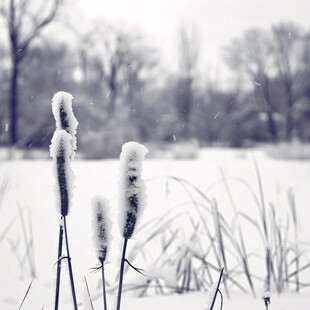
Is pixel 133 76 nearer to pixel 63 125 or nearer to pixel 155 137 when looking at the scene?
pixel 155 137

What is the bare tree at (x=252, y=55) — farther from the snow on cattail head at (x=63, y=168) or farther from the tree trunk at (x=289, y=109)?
the snow on cattail head at (x=63, y=168)

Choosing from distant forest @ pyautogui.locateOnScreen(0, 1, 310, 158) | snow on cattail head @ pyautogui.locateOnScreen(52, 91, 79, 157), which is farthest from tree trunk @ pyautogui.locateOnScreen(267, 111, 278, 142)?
snow on cattail head @ pyautogui.locateOnScreen(52, 91, 79, 157)

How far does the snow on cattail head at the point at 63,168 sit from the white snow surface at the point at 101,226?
3cm

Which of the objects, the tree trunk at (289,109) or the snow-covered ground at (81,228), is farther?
the tree trunk at (289,109)

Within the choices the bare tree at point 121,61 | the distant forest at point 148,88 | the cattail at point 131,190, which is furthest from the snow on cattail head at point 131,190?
the bare tree at point 121,61

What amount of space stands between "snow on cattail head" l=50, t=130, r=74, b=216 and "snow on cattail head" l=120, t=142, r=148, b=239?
0.07 meters

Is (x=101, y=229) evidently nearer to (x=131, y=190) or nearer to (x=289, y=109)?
(x=131, y=190)

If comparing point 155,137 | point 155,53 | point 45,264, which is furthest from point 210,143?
point 45,264

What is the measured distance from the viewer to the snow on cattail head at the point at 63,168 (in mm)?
438

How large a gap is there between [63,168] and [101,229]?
8cm

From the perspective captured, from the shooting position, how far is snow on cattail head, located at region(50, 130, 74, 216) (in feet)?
1.44

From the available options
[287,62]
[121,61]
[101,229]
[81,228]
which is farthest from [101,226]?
[287,62]

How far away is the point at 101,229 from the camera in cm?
44

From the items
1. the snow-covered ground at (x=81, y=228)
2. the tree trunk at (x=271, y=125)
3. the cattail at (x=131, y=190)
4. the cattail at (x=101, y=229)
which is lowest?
the snow-covered ground at (x=81, y=228)
